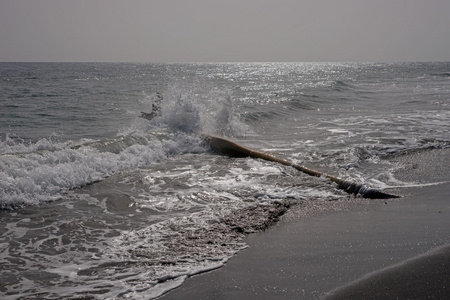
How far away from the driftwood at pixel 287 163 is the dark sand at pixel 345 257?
295mm

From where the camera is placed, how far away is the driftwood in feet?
23.2

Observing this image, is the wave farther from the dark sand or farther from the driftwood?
the dark sand

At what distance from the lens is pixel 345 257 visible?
15.2 feet

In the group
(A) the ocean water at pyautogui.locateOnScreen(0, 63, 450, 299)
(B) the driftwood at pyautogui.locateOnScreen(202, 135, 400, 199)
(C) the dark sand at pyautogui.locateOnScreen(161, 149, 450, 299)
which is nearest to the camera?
(C) the dark sand at pyautogui.locateOnScreen(161, 149, 450, 299)

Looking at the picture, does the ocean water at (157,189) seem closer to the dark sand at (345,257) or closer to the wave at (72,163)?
the wave at (72,163)

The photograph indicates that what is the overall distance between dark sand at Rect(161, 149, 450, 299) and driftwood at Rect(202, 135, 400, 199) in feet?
0.97

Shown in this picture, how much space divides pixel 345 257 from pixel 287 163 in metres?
4.73

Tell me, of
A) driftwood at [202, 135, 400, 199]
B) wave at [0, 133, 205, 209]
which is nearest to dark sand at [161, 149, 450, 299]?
driftwood at [202, 135, 400, 199]

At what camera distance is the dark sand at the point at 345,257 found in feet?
12.8

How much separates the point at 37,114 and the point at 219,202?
1455 cm

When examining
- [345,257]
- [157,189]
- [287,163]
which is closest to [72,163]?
[157,189]

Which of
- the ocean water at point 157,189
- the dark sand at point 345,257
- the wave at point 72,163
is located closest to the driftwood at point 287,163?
the ocean water at point 157,189

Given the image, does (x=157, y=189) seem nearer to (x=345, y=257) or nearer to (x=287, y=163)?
(x=287, y=163)

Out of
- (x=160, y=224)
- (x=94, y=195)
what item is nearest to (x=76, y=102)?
(x=94, y=195)
